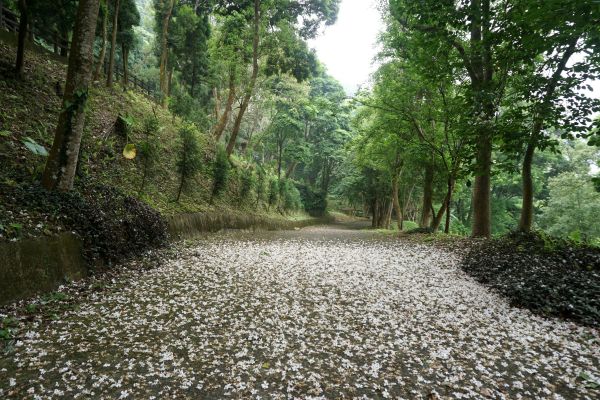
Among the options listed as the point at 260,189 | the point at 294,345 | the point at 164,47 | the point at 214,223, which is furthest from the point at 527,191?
the point at 164,47

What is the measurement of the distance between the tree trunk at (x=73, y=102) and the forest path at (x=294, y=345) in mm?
2585

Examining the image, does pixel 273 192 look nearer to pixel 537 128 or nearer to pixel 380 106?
pixel 380 106

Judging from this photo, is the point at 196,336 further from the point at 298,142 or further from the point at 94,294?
the point at 298,142

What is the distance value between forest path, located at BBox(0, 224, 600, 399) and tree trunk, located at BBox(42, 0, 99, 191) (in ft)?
8.48

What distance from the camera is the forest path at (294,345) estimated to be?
124 inches

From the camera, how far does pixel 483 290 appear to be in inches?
256

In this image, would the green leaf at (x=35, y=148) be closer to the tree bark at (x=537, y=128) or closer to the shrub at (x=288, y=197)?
the tree bark at (x=537, y=128)

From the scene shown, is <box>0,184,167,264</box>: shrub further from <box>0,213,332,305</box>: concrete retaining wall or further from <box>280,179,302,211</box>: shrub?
<box>280,179,302,211</box>: shrub

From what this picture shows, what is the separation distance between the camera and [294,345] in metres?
4.06

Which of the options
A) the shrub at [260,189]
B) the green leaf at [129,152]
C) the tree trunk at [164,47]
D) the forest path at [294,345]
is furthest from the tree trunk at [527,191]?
the tree trunk at [164,47]

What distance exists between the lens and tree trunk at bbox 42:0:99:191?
609 centimetres

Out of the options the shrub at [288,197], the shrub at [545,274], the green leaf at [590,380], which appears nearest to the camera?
the green leaf at [590,380]

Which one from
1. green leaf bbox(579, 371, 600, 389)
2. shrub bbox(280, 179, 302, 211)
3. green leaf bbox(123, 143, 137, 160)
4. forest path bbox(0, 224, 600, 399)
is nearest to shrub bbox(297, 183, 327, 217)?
shrub bbox(280, 179, 302, 211)

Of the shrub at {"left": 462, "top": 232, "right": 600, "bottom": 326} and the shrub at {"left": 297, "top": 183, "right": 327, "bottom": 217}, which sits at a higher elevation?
the shrub at {"left": 297, "top": 183, "right": 327, "bottom": 217}
